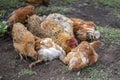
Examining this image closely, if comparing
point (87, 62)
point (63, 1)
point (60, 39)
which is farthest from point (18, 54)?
point (63, 1)

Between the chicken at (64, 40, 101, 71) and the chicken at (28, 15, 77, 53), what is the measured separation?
25cm

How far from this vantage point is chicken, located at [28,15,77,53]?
5.23m

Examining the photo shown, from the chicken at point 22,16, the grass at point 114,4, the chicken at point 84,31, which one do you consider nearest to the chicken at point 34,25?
the chicken at point 22,16

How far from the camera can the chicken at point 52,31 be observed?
5226 mm

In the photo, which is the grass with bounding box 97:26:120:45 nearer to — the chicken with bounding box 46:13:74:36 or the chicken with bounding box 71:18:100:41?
the chicken with bounding box 71:18:100:41

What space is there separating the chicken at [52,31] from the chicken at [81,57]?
245 millimetres

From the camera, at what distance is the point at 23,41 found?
5.21m

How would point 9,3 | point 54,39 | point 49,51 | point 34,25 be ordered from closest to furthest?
point 49,51
point 54,39
point 34,25
point 9,3

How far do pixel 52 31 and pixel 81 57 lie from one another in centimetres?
89

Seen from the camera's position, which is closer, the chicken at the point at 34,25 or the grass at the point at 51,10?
the chicken at the point at 34,25

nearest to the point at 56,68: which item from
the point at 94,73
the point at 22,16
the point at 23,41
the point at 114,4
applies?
the point at 94,73

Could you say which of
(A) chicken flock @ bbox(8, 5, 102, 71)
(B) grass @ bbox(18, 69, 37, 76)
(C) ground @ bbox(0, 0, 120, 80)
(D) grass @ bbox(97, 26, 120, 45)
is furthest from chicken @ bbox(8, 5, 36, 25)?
(D) grass @ bbox(97, 26, 120, 45)

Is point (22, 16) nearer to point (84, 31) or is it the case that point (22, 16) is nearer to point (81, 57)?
point (84, 31)

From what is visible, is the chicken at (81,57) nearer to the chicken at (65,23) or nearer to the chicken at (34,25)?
the chicken at (65,23)
